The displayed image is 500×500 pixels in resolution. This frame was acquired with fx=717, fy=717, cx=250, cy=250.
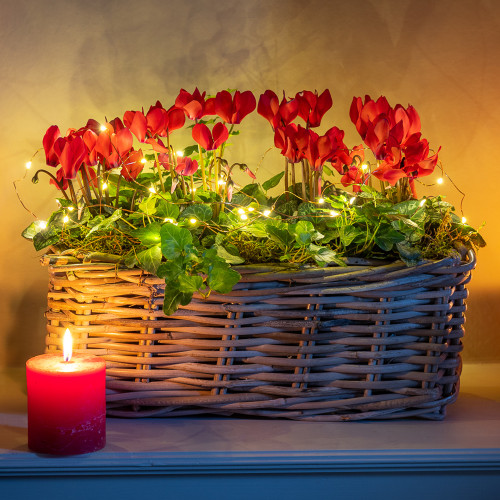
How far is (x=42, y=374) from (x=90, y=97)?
617 mm

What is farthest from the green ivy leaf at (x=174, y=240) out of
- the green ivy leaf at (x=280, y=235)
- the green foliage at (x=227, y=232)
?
the green ivy leaf at (x=280, y=235)

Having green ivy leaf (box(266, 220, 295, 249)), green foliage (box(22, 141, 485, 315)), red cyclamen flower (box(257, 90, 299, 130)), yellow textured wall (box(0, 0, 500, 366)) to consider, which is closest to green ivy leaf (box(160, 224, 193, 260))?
green foliage (box(22, 141, 485, 315))

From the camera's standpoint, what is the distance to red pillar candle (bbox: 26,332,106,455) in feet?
2.68

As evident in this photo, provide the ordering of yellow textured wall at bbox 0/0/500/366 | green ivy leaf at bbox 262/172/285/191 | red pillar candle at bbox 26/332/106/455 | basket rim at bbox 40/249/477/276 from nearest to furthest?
red pillar candle at bbox 26/332/106/455, basket rim at bbox 40/249/477/276, green ivy leaf at bbox 262/172/285/191, yellow textured wall at bbox 0/0/500/366

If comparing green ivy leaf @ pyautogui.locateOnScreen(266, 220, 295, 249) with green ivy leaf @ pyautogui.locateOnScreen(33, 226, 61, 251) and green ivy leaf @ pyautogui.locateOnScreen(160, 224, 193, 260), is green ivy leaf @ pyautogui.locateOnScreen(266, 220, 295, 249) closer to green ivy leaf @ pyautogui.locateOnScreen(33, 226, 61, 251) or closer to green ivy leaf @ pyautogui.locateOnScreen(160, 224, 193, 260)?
green ivy leaf @ pyautogui.locateOnScreen(160, 224, 193, 260)

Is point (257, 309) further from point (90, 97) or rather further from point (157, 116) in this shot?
point (90, 97)

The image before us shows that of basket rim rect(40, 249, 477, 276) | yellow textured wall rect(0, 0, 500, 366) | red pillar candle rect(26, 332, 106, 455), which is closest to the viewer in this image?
red pillar candle rect(26, 332, 106, 455)

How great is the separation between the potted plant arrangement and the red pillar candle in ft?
0.42

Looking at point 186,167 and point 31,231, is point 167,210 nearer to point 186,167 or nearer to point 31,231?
point 186,167

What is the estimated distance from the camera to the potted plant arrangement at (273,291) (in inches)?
36.7

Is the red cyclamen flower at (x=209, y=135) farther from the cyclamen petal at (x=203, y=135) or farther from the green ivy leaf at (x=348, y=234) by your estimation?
the green ivy leaf at (x=348, y=234)

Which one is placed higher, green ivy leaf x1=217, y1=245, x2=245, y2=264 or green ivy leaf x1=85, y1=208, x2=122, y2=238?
green ivy leaf x1=85, y1=208, x2=122, y2=238

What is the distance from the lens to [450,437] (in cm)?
91

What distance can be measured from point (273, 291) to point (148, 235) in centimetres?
18
